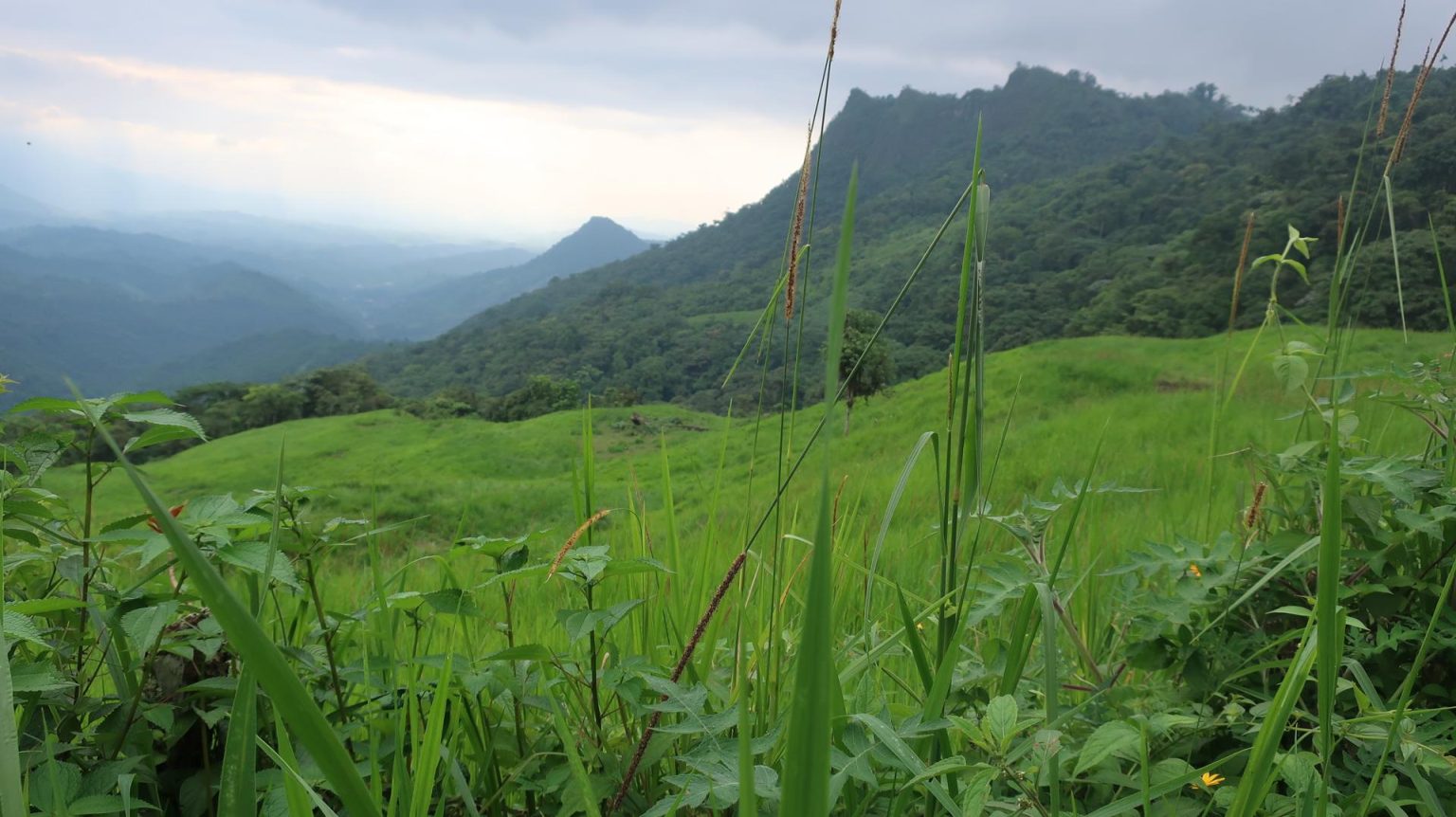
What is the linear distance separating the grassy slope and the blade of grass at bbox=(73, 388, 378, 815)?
0.25 ft

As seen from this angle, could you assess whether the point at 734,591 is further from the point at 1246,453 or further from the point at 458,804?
the point at 1246,453

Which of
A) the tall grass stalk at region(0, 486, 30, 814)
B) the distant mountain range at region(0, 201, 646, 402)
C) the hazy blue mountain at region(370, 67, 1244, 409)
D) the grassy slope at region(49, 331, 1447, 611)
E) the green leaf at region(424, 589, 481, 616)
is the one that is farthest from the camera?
the distant mountain range at region(0, 201, 646, 402)

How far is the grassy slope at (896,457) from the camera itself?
112 inches

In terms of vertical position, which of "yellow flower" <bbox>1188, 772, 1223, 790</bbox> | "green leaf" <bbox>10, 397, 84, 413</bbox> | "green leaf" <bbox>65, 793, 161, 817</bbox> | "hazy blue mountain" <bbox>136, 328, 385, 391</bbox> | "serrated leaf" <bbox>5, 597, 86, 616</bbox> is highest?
"green leaf" <bbox>10, 397, 84, 413</bbox>

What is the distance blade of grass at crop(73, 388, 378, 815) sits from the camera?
372 mm

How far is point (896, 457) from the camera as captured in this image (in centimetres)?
828

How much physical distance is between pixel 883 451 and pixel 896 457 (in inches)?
72.0

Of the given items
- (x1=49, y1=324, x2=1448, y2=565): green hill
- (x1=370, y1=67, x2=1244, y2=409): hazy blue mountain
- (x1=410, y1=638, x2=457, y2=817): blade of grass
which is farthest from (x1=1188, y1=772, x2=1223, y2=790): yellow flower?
(x1=370, y1=67, x2=1244, y2=409): hazy blue mountain

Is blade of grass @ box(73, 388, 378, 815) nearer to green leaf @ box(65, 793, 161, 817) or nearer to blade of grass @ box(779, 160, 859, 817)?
Answer: blade of grass @ box(779, 160, 859, 817)

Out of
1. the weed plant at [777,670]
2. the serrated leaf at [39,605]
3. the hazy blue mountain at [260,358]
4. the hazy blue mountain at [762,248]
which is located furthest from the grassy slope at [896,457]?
the hazy blue mountain at [260,358]

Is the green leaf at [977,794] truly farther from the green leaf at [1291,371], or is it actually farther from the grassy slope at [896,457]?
the green leaf at [1291,371]

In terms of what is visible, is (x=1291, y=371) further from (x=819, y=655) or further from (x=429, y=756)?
(x=429, y=756)

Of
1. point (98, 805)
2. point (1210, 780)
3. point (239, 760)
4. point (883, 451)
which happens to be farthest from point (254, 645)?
point (883, 451)

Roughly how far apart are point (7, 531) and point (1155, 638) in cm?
144
